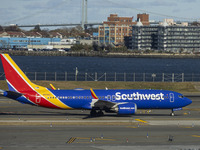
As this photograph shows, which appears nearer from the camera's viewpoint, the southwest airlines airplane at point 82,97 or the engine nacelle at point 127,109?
the engine nacelle at point 127,109

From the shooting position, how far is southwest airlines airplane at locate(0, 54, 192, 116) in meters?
52.9

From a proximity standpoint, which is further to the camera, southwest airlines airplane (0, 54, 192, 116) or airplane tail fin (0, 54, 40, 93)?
airplane tail fin (0, 54, 40, 93)

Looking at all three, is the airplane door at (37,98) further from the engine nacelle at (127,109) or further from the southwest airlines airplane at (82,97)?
the engine nacelle at (127,109)

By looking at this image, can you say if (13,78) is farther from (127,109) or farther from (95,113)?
(127,109)

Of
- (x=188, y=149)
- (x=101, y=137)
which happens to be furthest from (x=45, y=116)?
(x=188, y=149)

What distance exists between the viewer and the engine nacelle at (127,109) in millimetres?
52125

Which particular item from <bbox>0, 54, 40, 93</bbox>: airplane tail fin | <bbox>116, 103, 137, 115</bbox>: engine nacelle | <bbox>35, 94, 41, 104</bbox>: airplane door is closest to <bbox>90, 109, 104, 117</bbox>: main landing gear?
<bbox>116, 103, 137, 115</bbox>: engine nacelle

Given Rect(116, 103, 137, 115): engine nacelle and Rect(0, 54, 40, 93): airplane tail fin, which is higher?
Rect(0, 54, 40, 93): airplane tail fin

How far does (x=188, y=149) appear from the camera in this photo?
36.2 m

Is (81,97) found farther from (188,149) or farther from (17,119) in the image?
(188,149)

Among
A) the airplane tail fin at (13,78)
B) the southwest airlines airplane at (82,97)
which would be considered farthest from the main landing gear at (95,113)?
the airplane tail fin at (13,78)

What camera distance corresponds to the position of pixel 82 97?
53.7 m

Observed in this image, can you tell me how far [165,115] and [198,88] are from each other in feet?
120

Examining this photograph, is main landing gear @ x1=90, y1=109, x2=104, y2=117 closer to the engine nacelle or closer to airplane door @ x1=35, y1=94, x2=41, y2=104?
the engine nacelle
